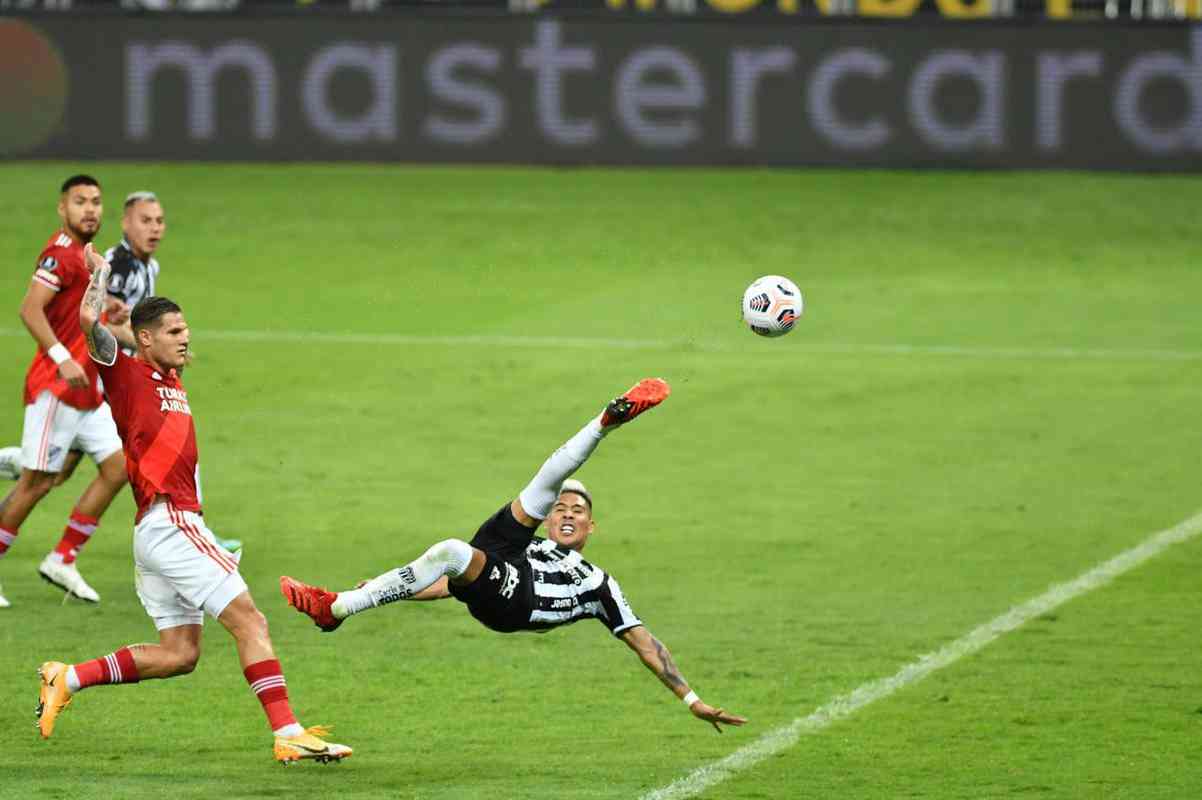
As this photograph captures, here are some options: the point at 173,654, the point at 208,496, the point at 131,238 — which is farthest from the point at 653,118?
the point at 173,654

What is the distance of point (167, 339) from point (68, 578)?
440cm

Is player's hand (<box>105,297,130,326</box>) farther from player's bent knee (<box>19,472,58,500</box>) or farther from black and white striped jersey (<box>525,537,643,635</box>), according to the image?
black and white striped jersey (<box>525,537,643,635</box>)

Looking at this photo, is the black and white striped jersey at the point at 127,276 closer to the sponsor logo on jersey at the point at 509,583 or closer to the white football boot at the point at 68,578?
the white football boot at the point at 68,578

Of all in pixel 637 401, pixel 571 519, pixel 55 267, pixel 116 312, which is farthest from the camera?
pixel 55 267

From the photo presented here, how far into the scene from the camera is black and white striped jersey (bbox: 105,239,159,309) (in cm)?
1391

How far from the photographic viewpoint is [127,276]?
1391 cm

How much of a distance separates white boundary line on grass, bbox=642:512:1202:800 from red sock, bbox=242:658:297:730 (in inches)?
67.5

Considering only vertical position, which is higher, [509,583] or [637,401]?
[637,401]

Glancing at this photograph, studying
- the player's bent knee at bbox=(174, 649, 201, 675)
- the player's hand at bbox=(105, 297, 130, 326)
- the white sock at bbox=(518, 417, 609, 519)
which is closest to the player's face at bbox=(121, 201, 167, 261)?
the player's hand at bbox=(105, 297, 130, 326)

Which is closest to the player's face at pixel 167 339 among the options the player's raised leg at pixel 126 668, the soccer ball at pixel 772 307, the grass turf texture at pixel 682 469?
the player's raised leg at pixel 126 668

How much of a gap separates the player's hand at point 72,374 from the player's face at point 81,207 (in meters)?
0.76

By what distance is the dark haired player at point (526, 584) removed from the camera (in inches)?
402

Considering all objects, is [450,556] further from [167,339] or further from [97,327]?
[97,327]

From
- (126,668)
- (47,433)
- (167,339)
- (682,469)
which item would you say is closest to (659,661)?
(126,668)
